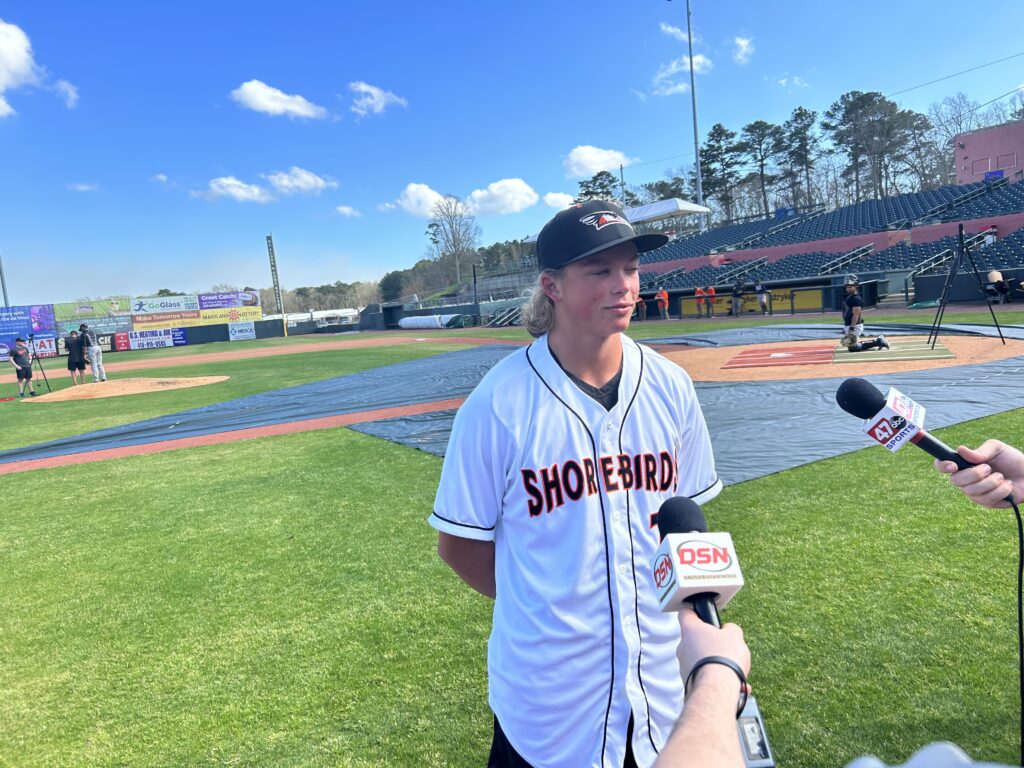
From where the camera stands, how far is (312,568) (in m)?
5.11

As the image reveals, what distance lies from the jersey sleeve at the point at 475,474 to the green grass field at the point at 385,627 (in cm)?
165

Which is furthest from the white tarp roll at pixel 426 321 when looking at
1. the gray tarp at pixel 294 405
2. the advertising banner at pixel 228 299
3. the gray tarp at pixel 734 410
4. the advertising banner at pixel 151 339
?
the gray tarp at pixel 734 410

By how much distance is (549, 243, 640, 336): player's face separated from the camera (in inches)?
76.5

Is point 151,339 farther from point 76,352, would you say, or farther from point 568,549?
point 568,549

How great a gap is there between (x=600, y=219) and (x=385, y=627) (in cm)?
324

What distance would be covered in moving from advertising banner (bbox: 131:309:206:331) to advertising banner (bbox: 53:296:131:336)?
83 cm

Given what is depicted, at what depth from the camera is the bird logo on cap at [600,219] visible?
192 cm

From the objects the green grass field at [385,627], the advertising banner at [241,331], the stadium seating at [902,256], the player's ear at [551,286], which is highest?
the advertising banner at [241,331]

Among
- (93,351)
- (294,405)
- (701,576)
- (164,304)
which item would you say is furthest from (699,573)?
(164,304)

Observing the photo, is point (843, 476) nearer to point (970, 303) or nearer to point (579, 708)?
→ point (579, 708)

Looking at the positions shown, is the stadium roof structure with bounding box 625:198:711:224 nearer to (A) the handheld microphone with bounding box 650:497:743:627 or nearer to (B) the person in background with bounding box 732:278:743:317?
(B) the person in background with bounding box 732:278:743:317

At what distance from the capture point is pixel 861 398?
200cm

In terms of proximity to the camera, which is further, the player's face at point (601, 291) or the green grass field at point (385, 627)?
the green grass field at point (385, 627)

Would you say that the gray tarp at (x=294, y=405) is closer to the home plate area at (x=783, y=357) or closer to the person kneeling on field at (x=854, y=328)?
the home plate area at (x=783, y=357)
